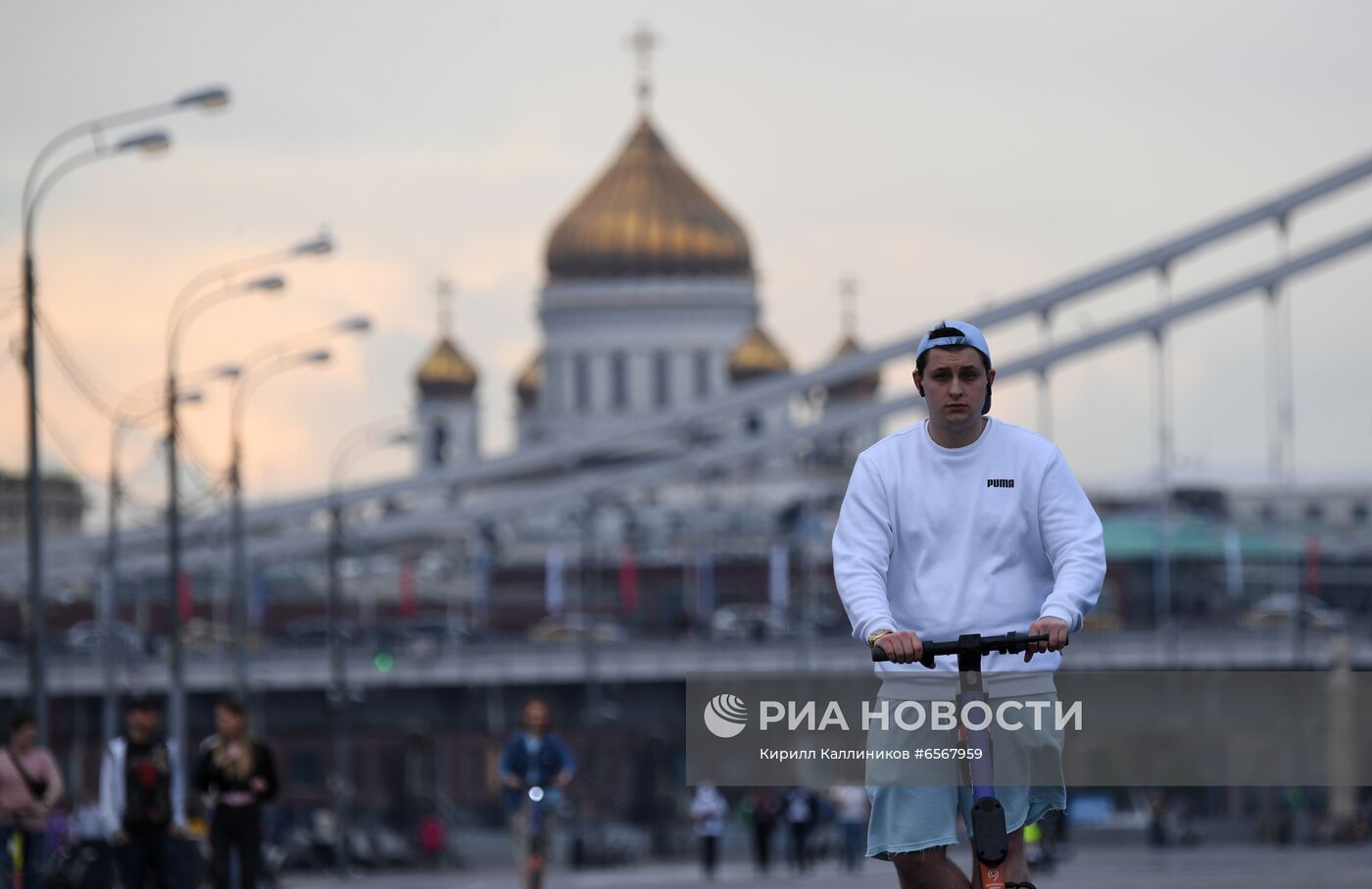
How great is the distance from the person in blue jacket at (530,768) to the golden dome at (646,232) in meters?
123

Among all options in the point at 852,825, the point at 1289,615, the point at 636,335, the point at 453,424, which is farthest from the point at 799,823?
the point at 453,424

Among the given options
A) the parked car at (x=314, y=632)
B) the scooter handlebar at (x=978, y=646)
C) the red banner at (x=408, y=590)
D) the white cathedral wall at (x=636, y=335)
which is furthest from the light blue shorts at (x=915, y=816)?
the white cathedral wall at (x=636, y=335)

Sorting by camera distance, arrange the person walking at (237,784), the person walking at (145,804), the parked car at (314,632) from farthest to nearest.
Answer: the parked car at (314,632) < the person walking at (145,804) < the person walking at (237,784)

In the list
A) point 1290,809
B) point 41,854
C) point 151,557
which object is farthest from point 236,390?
point 41,854

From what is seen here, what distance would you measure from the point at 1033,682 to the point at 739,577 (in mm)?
103957

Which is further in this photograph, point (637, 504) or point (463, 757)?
point (637, 504)

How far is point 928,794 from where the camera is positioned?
8539mm

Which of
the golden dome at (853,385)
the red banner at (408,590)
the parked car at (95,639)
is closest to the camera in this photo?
the parked car at (95,639)

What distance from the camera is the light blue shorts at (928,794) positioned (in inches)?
336

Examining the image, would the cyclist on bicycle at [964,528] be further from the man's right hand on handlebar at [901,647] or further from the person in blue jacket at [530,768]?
the person in blue jacket at [530,768]

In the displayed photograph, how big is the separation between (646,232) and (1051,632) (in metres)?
135

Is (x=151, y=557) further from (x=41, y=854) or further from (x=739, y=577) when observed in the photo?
(x=41, y=854)

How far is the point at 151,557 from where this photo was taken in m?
87.2

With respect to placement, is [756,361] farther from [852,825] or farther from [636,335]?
[852,825]
